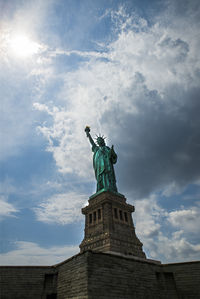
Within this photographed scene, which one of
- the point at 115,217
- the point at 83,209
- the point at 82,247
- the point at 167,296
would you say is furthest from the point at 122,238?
the point at 167,296

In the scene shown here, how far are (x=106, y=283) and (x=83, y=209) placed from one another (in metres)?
19.0

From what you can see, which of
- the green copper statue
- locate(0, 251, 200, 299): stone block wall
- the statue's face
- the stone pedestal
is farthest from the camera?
the statue's face

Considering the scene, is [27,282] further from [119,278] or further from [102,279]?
[119,278]

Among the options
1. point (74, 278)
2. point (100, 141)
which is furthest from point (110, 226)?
point (100, 141)

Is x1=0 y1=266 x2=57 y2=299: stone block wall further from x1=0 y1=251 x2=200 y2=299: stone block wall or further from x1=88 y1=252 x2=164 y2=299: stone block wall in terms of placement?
x1=88 y1=252 x2=164 y2=299: stone block wall

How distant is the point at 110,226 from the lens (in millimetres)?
26312

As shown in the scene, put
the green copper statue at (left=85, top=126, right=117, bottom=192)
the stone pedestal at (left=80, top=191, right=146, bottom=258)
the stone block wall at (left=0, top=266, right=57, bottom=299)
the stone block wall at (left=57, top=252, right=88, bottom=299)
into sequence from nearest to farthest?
the stone block wall at (left=57, top=252, right=88, bottom=299) < the stone block wall at (left=0, top=266, right=57, bottom=299) < the stone pedestal at (left=80, top=191, right=146, bottom=258) < the green copper statue at (left=85, top=126, right=117, bottom=192)

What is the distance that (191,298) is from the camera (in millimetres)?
14977

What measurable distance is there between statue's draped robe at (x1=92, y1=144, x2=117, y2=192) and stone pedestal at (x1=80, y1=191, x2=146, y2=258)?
2175 mm

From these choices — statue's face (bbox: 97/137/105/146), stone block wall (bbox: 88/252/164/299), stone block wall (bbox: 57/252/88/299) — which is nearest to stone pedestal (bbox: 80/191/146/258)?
stone block wall (bbox: 88/252/164/299)

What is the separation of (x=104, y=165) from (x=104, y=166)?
7.3 inches

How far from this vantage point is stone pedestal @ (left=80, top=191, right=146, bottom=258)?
2477cm

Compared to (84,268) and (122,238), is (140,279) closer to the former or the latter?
(84,268)

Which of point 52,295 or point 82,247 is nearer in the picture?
point 52,295
